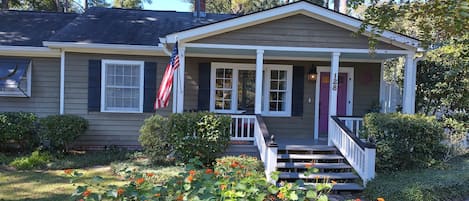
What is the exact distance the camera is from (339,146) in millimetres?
7887

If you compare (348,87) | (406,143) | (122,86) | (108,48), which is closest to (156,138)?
(122,86)

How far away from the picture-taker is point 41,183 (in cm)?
670

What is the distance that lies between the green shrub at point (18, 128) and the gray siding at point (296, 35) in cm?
464

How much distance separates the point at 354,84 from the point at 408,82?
1.95 meters

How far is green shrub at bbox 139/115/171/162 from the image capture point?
7.86 meters

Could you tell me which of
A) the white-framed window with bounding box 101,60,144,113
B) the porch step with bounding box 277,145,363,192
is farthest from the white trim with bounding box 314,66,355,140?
the white-framed window with bounding box 101,60,144,113

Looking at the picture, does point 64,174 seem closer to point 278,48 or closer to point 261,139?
point 261,139

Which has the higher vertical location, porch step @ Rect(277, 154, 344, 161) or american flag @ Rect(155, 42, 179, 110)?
american flag @ Rect(155, 42, 179, 110)

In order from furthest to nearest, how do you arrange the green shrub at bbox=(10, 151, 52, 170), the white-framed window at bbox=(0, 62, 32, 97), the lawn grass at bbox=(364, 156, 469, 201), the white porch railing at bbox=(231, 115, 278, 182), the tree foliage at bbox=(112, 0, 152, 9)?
the tree foliage at bbox=(112, 0, 152, 9) < the white-framed window at bbox=(0, 62, 32, 97) < the green shrub at bbox=(10, 151, 52, 170) < the white porch railing at bbox=(231, 115, 278, 182) < the lawn grass at bbox=(364, 156, 469, 201)

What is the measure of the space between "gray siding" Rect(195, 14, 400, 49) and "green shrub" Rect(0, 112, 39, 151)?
464cm

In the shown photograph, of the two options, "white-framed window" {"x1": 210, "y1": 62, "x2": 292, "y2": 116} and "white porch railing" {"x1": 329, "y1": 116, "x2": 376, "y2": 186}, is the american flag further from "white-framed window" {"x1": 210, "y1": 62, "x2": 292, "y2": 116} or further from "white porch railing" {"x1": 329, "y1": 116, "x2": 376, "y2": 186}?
"white porch railing" {"x1": 329, "y1": 116, "x2": 376, "y2": 186}

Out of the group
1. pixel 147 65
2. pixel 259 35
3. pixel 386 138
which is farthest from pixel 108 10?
pixel 386 138

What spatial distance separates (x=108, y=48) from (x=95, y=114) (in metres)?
1.69

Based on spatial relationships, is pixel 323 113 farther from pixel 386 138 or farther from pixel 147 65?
pixel 147 65
